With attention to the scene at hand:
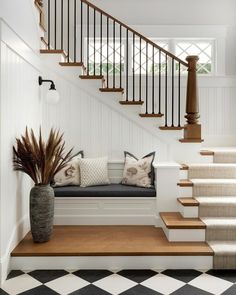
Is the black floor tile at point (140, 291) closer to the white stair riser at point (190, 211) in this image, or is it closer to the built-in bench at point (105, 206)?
the white stair riser at point (190, 211)

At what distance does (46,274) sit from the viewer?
3.30 metres

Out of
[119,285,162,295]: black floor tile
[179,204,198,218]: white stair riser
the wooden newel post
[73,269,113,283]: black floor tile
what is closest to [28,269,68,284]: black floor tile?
[73,269,113,283]: black floor tile

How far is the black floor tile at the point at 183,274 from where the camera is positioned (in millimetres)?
3221

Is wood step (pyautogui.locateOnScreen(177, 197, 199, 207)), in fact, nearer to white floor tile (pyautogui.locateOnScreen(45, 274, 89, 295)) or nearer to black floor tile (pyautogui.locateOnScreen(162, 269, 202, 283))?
black floor tile (pyautogui.locateOnScreen(162, 269, 202, 283))

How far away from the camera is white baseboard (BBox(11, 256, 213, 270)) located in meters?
3.41

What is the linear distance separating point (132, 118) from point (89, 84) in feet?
2.51

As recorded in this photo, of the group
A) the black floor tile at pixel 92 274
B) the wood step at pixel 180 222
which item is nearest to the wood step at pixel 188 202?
the wood step at pixel 180 222

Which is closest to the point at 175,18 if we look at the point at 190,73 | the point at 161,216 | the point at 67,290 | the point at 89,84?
the point at 190,73

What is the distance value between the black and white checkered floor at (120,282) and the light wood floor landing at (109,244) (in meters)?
0.17

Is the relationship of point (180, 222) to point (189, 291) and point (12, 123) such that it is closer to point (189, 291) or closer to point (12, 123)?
point (189, 291)

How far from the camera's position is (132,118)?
201 inches

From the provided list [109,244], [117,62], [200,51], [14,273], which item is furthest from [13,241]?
[200,51]

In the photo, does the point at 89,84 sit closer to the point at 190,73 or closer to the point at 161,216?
the point at 190,73

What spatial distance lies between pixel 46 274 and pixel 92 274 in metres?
0.42
